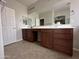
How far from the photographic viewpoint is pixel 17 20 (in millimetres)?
4285

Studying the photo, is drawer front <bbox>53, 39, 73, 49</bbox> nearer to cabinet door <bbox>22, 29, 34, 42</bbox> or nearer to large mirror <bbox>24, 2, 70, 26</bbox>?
large mirror <bbox>24, 2, 70, 26</bbox>

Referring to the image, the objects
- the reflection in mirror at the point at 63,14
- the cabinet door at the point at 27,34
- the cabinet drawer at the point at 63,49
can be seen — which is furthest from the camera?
the cabinet door at the point at 27,34

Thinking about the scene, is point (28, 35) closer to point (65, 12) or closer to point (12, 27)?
point (12, 27)


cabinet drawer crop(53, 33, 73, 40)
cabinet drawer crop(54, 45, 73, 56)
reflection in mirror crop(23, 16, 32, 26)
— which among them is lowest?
cabinet drawer crop(54, 45, 73, 56)

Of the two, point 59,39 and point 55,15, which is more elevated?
point 55,15

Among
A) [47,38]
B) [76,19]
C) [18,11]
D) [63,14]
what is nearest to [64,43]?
[47,38]

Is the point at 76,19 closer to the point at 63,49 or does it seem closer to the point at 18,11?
the point at 63,49

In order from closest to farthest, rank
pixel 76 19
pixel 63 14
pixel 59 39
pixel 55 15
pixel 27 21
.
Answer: pixel 59 39
pixel 76 19
pixel 63 14
pixel 55 15
pixel 27 21

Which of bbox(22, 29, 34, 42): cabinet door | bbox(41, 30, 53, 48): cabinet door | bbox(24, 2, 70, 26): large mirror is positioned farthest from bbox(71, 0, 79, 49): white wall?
bbox(22, 29, 34, 42): cabinet door

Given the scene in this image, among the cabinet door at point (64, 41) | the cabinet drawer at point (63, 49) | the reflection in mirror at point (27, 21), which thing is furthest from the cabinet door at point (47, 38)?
the reflection in mirror at point (27, 21)

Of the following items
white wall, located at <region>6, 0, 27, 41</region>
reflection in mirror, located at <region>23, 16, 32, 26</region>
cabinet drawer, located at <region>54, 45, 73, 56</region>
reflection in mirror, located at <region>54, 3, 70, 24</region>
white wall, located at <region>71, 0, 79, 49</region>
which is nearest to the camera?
cabinet drawer, located at <region>54, 45, 73, 56</region>

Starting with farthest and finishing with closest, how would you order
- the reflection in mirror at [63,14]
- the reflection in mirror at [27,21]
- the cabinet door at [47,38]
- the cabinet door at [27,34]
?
1. the reflection in mirror at [27,21]
2. the cabinet door at [27,34]
3. the reflection in mirror at [63,14]
4. the cabinet door at [47,38]

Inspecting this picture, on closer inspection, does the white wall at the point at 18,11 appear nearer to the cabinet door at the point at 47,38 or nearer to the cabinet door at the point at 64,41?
the cabinet door at the point at 47,38

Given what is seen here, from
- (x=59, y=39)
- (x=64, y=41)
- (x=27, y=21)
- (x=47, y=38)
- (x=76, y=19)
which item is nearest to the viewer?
(x=64, y=41)
